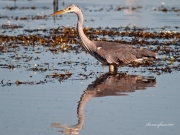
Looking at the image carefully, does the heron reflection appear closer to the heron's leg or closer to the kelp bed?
the heron's leg

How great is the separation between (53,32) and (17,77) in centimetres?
718

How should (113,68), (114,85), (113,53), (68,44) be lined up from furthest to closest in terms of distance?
1. (68,44)
2. (113,68)
3. (113,53)
4. (114,85)

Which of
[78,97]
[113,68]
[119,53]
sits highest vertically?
[119,53]

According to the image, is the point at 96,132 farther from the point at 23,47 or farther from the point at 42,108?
the point at 23,47

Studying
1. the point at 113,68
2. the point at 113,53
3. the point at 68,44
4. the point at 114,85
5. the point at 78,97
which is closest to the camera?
the point at 78,97

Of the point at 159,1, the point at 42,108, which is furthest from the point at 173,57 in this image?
the point at 159,1

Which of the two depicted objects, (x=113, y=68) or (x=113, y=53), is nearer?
(x=113, y=53)

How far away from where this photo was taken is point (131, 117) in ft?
30.4

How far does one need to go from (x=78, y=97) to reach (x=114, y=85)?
127 centimetres

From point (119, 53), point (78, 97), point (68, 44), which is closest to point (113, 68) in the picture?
point (119, 53)

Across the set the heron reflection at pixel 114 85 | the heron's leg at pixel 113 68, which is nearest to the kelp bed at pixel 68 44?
the heron's leg at pixel 113 68

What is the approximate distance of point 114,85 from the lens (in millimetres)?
11844

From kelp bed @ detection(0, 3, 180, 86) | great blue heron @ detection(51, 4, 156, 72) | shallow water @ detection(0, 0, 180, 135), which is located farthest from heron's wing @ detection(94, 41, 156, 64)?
kelp bed @ detection(0, 3, 180, 86)

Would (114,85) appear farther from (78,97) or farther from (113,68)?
(113,68)
